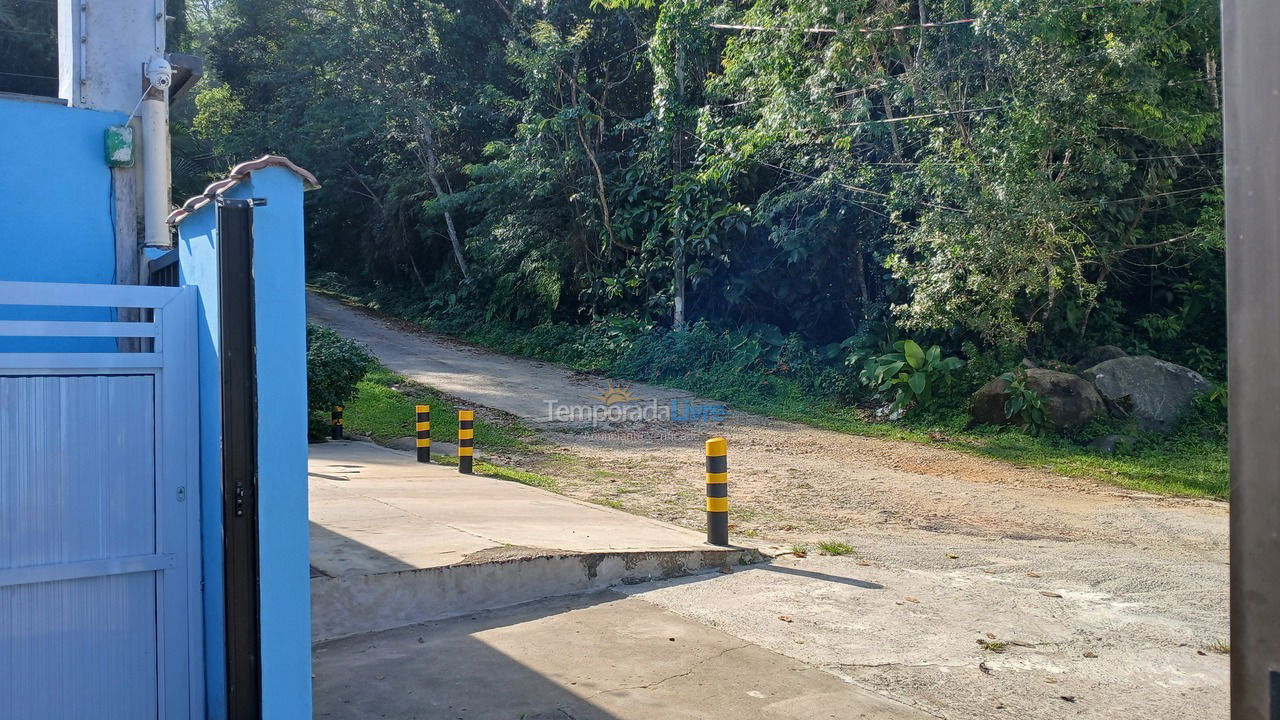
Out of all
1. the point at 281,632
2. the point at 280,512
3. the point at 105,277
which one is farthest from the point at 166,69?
the point at 281,632

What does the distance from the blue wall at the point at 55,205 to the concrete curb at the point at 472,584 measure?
6.79 feet

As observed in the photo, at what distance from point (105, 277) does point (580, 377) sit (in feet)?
56.8

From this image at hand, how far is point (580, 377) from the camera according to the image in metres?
22.0

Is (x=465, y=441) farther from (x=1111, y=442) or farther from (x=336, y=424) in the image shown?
(x=1111, y=442)

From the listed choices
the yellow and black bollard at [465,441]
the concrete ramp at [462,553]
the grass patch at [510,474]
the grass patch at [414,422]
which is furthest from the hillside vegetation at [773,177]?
the concrete ramp at [462,553]

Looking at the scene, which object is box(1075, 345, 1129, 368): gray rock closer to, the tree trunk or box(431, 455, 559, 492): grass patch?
box(431, 455, 559, 492): grass patch

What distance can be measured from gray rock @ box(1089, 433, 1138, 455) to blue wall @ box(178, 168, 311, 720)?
1379 centimetres

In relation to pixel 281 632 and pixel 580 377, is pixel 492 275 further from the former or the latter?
pixel 281 632

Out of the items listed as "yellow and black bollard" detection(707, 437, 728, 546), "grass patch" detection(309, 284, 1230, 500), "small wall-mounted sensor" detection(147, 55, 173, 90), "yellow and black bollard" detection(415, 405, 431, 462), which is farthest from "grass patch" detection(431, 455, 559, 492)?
"small wall-mounted sensor" detection(147, 55, 173, 90)

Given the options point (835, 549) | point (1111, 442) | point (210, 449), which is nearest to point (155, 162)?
point (210, 449)

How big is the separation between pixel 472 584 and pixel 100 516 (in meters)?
2.75

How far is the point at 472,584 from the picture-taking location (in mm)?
6152

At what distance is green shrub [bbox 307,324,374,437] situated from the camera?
48.4ft

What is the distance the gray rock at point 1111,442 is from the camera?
47.8 feet
